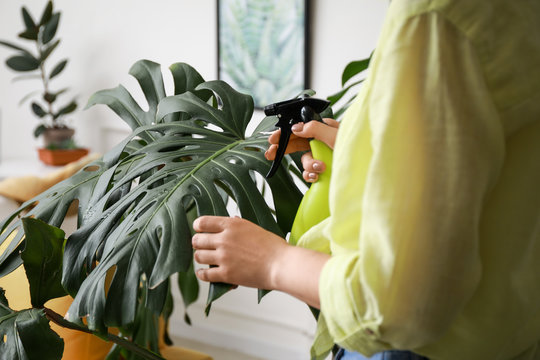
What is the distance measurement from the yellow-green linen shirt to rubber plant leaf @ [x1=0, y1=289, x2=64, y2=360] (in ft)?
1.69

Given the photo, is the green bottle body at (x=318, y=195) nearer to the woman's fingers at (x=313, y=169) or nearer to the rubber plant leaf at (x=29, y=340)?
the woman's fingers at (x=313, y=169)

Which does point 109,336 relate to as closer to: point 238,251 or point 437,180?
point 238,251

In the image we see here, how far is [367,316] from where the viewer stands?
19.2 inches

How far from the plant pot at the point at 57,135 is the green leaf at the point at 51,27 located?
0.44m

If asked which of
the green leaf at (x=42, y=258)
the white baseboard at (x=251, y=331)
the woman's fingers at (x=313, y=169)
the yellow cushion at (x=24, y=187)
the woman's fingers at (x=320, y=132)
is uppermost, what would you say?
the woman's fingers at (x=320, y=132)

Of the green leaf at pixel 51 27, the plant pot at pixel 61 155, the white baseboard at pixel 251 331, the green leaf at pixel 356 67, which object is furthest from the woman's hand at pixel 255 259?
the green leaf at pixel 51 27

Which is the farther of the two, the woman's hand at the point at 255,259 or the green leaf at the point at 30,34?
the green leaf at the point at 30,34

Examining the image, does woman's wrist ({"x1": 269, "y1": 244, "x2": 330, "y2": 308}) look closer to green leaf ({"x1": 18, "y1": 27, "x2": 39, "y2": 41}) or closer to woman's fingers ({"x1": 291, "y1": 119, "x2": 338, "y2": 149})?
woman's fingers ({"x1": 291, "y1": 119, "x2": 338, "y2": 149})

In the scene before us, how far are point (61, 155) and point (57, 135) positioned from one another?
0.11 m

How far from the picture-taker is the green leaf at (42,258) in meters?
0.86

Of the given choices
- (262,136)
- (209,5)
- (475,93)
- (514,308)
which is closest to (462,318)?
(514,308)

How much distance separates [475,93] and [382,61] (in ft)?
0.27

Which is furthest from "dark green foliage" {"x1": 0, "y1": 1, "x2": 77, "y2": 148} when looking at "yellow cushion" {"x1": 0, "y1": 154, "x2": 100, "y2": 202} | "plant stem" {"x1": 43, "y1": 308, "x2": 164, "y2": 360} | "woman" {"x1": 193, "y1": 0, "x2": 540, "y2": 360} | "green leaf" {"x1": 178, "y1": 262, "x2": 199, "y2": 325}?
"woman" {"x1": 193, "y1": 0, "x2": 540, "y2": 360}

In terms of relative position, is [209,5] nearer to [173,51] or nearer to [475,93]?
[173,51]
